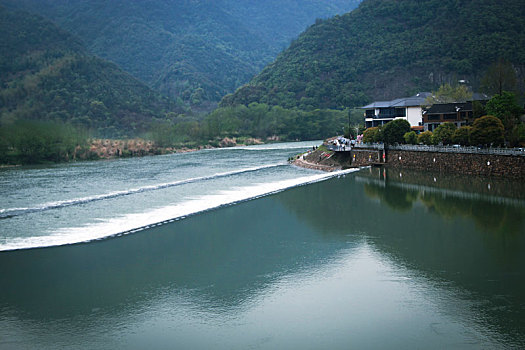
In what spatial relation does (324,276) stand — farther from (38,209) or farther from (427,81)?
(427,81)

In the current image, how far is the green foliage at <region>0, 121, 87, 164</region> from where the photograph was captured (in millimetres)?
61344

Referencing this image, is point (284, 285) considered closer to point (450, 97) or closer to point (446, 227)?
point (446, 227)

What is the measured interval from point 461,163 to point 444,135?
15.1 feet

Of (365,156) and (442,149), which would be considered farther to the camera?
(365,156)

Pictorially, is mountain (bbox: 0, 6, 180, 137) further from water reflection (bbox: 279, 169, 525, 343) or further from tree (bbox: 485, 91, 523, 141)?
tree (bbox: 485, 91, 523, 141)

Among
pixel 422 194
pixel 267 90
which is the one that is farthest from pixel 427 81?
pixel 422 194

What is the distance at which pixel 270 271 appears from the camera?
578 inches

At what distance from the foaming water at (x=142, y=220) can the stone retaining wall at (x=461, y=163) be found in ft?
31.5

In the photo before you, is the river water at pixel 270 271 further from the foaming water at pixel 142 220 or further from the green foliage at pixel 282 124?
the green foliage at pixel 282 124

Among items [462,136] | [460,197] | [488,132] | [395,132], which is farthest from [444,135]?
[460,197]

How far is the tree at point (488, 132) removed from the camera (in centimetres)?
2923

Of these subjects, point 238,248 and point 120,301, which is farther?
point 238,248

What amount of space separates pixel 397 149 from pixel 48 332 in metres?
32.6

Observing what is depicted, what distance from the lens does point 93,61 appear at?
13450 cm
